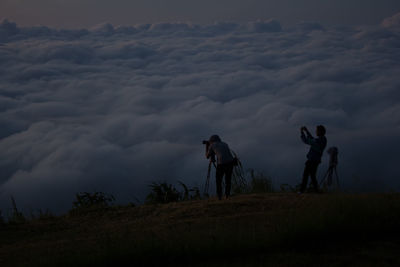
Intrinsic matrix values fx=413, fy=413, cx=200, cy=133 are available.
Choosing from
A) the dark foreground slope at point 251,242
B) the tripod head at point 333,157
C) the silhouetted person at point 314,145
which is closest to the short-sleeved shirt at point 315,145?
the silhouetted person at point 314,145

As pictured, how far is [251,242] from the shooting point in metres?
5.46

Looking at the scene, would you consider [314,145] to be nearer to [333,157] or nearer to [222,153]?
[333,157]

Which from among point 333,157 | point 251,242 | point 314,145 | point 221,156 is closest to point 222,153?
point 221,156

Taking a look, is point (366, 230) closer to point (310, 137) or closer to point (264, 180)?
point (310, 137)

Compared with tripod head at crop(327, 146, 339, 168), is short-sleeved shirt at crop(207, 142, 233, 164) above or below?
above

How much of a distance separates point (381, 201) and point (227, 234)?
9.22 ft

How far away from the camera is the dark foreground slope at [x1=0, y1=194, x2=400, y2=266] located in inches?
206

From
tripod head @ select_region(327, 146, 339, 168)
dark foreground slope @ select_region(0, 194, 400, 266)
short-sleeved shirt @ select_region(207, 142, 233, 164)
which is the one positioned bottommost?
dark foreground slope @ select_region(0, 194, 400, 266)

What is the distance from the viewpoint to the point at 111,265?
5223 millimetres

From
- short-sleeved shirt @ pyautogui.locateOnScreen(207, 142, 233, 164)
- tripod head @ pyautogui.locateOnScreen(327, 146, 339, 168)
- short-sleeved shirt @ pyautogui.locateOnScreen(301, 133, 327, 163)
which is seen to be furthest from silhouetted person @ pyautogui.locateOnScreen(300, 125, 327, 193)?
short-sleeved shirt @ pyautogui.locateOnScreen(207, 142, 233, 164)

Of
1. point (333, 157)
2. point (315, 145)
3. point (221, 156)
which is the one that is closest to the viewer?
point (315, 145)

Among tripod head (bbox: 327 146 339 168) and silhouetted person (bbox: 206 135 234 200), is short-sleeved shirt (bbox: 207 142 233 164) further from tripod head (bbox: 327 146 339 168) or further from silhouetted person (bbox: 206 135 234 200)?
tripod head (bbox: 327 146 339 168)

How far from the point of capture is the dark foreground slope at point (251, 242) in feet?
17.2

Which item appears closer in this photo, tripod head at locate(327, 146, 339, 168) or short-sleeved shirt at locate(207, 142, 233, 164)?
short-sleeved shirt at locate(207, 142, 233, 164)
